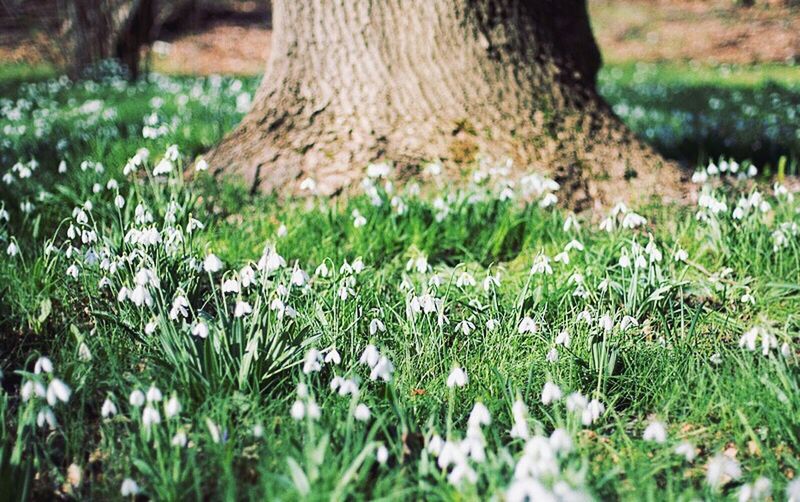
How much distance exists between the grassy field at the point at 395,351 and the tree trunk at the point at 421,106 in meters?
0.21

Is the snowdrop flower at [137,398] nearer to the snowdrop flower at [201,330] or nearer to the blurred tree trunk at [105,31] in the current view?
the snowdrop flower at [201,330]

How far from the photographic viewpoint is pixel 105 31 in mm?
10680

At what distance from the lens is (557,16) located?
4.52 metres

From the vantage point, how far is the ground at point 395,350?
186 cm

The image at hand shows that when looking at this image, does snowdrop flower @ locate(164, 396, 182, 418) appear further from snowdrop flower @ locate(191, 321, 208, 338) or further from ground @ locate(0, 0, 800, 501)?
snowdrop flower @ locate(191, 321, 208, 338)

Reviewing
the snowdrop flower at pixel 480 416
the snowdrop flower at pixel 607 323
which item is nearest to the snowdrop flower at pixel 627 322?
the snowdrop flower at pixel 607 323

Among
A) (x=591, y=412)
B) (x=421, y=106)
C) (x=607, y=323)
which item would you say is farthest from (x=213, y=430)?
(x=421, y=106)

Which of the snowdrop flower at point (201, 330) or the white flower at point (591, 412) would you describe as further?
the snowdrop flower at point (201, 330)

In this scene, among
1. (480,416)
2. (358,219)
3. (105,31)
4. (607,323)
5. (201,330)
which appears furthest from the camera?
(105,31)

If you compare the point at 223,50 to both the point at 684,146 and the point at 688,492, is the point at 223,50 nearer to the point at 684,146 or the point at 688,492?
the point at 684,146

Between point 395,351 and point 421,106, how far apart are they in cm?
197

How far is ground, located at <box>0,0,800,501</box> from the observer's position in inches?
73.3

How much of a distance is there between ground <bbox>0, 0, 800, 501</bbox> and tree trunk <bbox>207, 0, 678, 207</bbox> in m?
0.21

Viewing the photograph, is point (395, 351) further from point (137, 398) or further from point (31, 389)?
point (31, 389)
